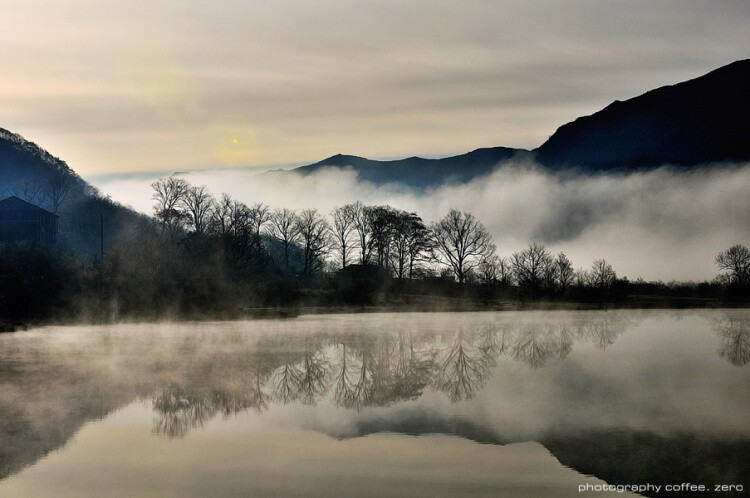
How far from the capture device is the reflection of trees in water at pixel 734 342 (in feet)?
107

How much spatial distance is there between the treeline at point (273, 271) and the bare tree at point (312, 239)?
0.76 feet

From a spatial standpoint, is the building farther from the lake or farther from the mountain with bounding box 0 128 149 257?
the lake

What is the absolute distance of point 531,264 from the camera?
115062 millimetres

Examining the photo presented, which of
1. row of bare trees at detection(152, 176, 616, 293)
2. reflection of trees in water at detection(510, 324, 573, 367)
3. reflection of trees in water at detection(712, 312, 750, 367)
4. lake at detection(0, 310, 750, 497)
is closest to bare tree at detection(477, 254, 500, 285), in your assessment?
row of bare trees at detection(152, 176, 616, 293)

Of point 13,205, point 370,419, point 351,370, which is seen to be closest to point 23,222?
point 13,205

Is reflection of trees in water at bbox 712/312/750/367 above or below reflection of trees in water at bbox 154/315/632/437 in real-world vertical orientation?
below

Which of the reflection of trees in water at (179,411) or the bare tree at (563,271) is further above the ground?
the bare tree at (563,271)

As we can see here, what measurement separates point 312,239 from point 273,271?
793 inches

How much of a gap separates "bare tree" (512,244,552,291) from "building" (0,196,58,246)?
56.3 m

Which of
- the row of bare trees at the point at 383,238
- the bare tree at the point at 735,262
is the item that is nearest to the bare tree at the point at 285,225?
the row of bare trees at the point at 383,238

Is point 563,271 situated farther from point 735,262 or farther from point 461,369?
point 461,369

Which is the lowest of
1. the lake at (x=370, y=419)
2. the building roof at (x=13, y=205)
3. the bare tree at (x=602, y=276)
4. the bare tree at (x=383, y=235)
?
the lake at (x=370, y=419)

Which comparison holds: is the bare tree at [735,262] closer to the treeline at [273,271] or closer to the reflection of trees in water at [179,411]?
the treeline at [273,271]

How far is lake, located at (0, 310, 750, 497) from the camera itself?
14602 mm
